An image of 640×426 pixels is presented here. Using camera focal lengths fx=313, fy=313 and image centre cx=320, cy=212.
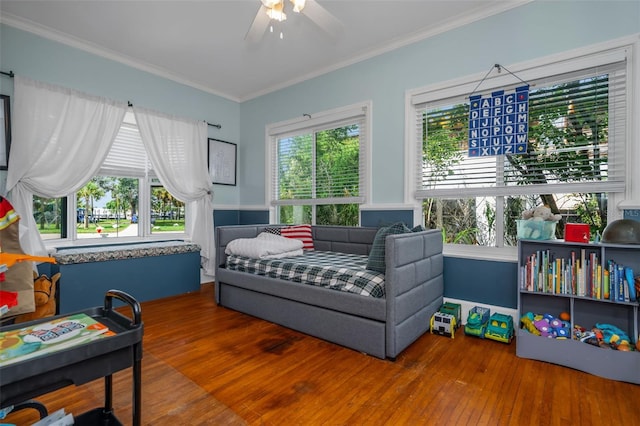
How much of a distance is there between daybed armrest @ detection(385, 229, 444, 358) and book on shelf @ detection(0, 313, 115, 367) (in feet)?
5.18

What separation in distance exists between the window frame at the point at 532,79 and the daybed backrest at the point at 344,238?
1.76 feet

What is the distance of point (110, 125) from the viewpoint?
3.40 meters

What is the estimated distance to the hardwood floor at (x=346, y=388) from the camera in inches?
60.8

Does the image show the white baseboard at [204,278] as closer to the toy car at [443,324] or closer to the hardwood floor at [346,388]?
the hardwood floor at [346,388]

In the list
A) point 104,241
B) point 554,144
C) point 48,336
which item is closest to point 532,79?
point 554,144

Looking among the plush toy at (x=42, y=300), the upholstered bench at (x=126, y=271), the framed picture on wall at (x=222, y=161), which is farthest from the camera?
the framed picture on wall at (x=222, y=161)

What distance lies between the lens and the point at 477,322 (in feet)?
8.24

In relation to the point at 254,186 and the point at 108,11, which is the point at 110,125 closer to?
the point at 108,11

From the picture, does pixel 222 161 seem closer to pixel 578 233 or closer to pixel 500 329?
pixel 500 329

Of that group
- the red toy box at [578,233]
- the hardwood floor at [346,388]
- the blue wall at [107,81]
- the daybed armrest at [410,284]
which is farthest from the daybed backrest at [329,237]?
the red toy box at [578,233]

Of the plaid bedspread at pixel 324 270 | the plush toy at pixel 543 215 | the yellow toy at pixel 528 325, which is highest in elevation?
the plush toy at pixel 543 215

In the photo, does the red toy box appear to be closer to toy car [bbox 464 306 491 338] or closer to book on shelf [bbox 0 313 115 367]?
toy car [bbox 464 306 491 338]

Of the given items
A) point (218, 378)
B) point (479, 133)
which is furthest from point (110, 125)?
point (479, 133)

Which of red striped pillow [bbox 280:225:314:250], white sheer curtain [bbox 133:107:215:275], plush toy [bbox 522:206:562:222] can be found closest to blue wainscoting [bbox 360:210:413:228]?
red striped pillow [bbox 280:225:314:250]
